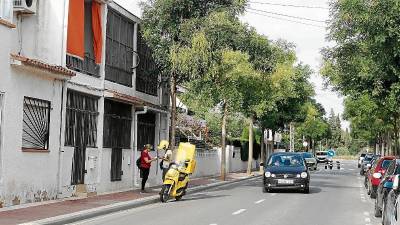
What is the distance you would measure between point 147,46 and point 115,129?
4731 mm

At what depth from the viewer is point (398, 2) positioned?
19078 millimetres

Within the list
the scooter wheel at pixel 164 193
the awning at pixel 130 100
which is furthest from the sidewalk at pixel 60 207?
the awning at pixel 130 100

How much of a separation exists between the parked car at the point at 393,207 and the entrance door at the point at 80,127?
35.4 feet

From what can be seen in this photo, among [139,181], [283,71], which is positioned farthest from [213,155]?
[139,181]

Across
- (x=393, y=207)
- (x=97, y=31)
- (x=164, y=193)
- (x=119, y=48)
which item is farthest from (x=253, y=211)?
(x=119, y=48)

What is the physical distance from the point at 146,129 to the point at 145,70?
274cm

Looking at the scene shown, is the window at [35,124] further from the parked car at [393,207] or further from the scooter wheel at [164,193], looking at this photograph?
the parked car at [393,207]

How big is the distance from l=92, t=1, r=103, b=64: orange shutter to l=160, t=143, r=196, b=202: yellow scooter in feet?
15.5

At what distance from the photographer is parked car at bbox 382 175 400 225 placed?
10.5 m

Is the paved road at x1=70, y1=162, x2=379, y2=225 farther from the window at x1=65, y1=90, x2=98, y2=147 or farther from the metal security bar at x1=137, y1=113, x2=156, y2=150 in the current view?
the metal security bar at x1=137, y1=113, x2=156, y2=150

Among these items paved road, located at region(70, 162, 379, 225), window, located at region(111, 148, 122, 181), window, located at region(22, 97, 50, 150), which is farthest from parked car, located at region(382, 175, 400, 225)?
window, located at region(111, 148, 122, 181)

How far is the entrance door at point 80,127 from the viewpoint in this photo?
19781 mm

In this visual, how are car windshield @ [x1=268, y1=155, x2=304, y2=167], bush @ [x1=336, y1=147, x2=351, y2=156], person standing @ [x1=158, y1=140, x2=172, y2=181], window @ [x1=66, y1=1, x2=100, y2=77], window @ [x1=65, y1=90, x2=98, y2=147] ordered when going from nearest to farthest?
window @ [x1=65, y1=90, x2=98, y2=147] → person standing @ [x1=158, y1=140, x2=172, y2=181] → window @ [x1=66, y1=1, x2=100, y2=77] → car windshield @ [x1=268, y1=155, x2=304, y2=167] → bush @ [x1=336, y1=147, x2=351, y2=156]

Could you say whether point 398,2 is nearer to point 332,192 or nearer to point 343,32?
point 343,32
